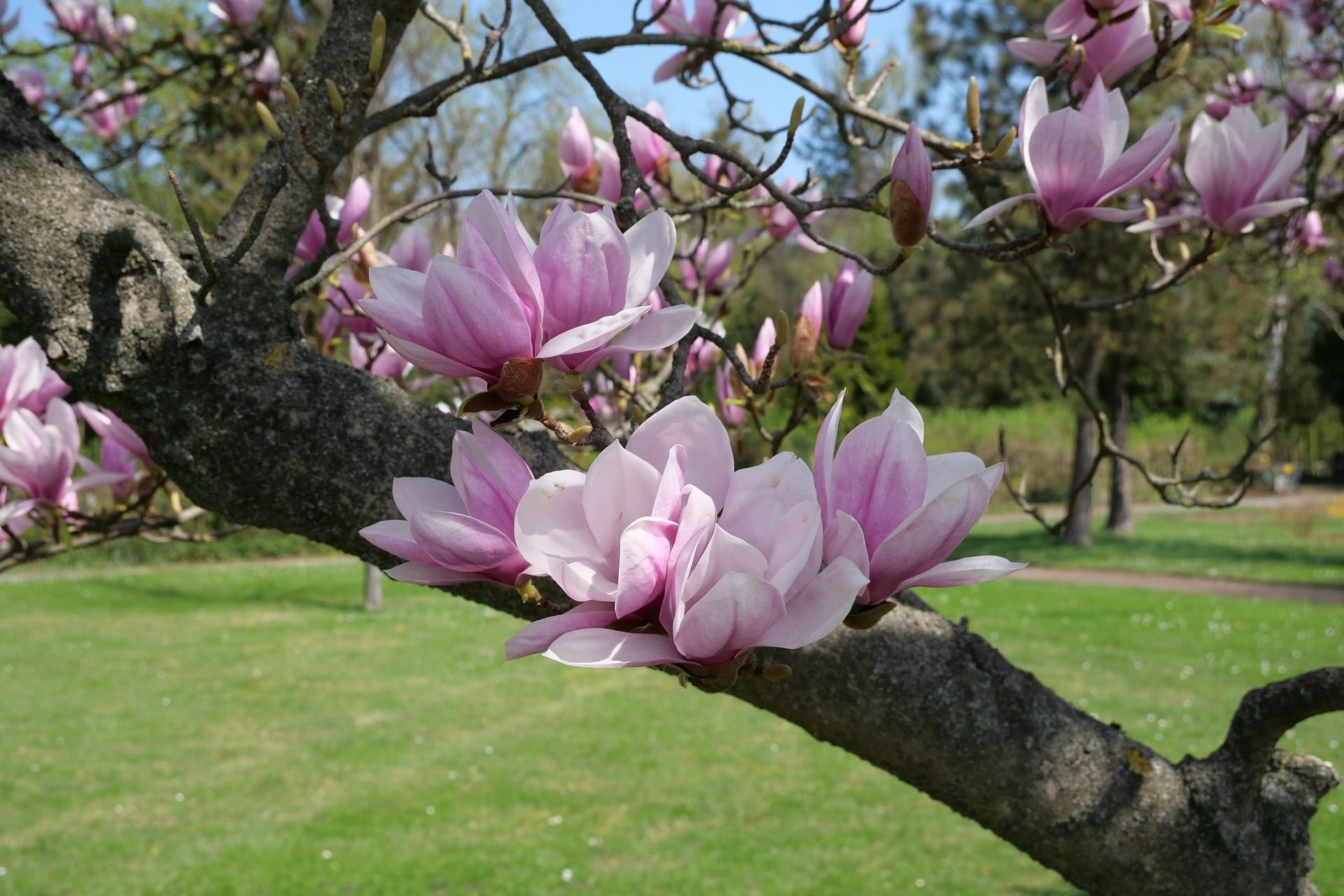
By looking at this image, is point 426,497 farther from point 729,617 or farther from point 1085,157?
point 1085,157

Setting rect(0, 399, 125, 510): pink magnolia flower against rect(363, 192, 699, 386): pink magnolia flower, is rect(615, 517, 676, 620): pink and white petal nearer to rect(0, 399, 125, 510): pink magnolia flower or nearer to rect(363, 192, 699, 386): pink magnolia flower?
rect(363, 192, 699, 386): pink magnolia flower

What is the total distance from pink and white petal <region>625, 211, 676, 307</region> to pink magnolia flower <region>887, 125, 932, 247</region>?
0.30 meters

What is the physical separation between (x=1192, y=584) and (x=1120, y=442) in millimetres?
5264

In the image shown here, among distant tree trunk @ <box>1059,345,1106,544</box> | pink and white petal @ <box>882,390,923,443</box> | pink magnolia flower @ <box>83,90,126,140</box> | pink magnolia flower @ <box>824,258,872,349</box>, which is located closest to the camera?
pink and white petal @ <box>882,390,923,443</box>

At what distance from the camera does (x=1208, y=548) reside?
12.7 meters

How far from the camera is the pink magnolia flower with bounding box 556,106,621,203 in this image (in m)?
1.51

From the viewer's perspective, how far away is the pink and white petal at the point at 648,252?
1.97 ft

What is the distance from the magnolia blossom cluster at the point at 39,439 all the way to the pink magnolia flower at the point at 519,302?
85cm

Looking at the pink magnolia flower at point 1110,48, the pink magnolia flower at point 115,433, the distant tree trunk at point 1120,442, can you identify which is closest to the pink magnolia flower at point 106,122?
the pink magnolia flower at point 115,433

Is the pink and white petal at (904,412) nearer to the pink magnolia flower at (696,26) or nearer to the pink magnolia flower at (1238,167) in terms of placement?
the pink magnolia flower at (1238,167)

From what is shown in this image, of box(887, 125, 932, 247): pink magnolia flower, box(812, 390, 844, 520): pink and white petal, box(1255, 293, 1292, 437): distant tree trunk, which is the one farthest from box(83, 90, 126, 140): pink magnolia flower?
box(1255, 293, 1292, 437): distant tree trunk

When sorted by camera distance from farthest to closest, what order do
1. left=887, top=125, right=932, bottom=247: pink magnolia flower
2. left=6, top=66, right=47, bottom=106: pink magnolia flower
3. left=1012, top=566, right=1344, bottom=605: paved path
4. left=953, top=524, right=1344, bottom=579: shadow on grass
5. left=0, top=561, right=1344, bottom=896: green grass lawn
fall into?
left=953, top=524, right=1344, bottom=579: shadow on grass, left=1012, top=566, right=1344, bottom=605: paved path, left=0, top=561, right=1344, bottom=896: green grass lawn, left=6, top=66, right=47, bottom=106: pink magnolia flower, left=887, top=125, right=932, bottom=247: pink magnolia flower

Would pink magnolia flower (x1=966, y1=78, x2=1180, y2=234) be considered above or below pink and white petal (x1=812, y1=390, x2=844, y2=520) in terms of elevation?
above

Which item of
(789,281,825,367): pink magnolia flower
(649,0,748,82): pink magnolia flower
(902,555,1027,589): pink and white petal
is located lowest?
(902,555,1027,589): pink and white petal
